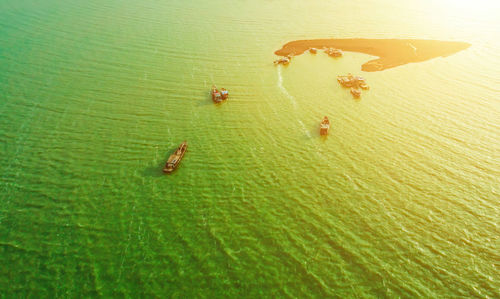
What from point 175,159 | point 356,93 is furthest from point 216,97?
point 356,93

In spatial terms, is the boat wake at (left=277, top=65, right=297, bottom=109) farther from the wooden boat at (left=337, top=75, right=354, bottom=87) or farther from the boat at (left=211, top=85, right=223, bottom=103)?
the boat at (left=211, top=85, right=223, bottom=103)

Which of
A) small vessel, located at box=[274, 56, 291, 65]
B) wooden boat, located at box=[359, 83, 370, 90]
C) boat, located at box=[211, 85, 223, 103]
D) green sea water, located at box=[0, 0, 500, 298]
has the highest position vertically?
small vessel, located at box=[274, 56, 291, 65]

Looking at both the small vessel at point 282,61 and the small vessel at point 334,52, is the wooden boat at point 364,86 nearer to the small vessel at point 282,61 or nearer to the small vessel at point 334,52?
the small vessel at point 334,52

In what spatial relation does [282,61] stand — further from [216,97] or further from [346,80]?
[216,97]

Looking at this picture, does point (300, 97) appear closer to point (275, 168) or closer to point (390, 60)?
point (275, 168)

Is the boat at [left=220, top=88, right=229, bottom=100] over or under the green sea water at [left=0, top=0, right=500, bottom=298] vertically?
over

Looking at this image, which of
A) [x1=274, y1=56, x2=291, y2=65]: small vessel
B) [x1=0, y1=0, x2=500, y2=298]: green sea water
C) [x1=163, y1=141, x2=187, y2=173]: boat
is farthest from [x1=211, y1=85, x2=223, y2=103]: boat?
[x1=274, y1=56, x2=291, y2=65]: small vessel

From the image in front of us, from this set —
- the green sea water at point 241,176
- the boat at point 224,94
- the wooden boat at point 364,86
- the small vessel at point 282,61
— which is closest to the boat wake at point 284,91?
the green sea water at point 241,176
